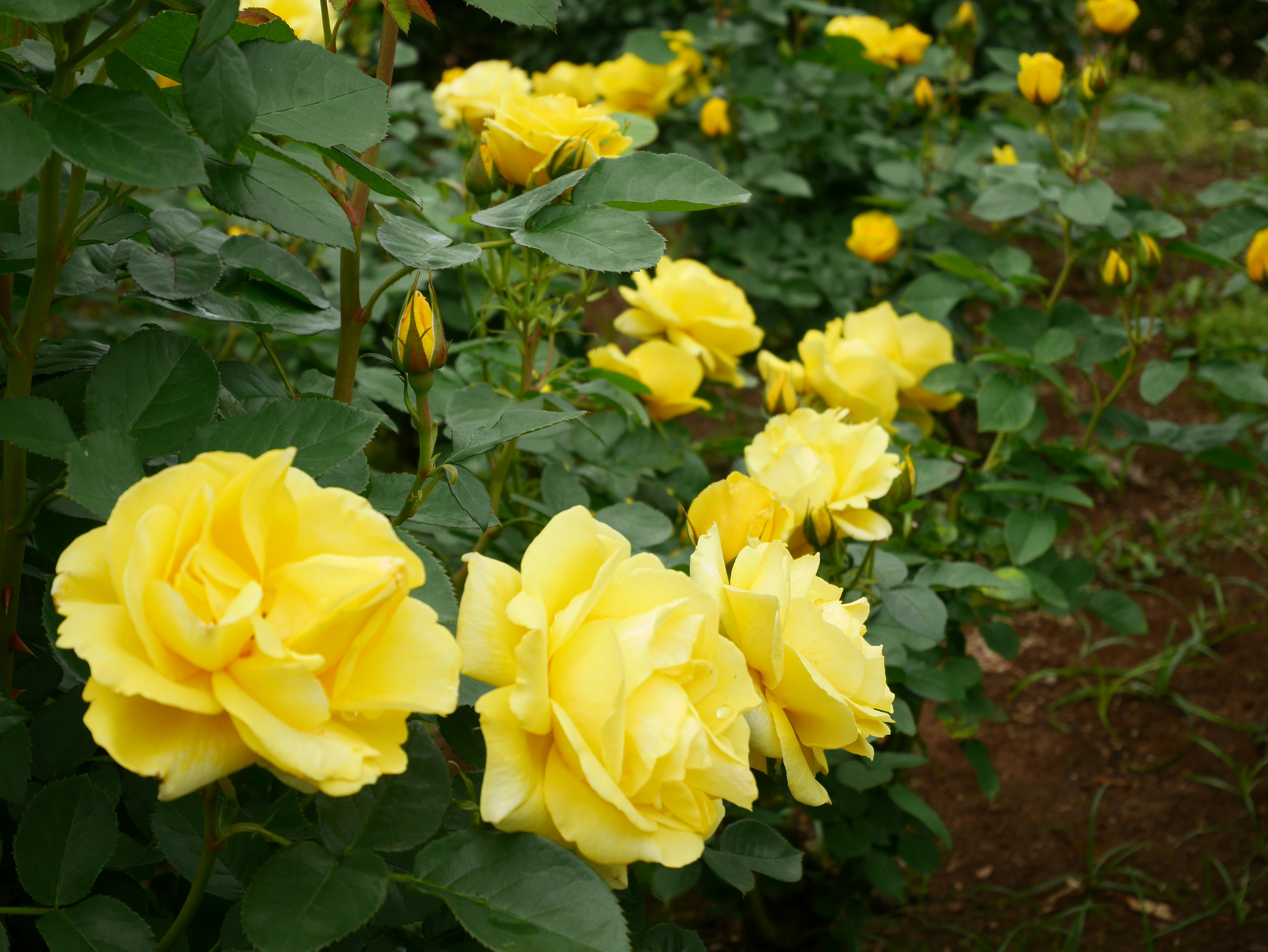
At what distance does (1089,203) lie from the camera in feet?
4.76

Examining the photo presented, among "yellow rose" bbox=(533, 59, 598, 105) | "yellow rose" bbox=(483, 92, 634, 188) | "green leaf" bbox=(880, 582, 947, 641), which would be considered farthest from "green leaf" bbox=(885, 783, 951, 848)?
"yellow rose" bbox=(533, 59, 598, 105)

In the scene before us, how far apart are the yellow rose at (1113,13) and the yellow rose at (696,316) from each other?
119 cm

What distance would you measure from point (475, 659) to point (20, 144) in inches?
11.8

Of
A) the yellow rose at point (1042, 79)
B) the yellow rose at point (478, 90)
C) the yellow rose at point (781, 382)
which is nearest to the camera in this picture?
the yellow rose at point (781, 382)

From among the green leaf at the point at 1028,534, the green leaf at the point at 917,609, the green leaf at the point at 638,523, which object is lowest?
the green leaf at the point at 1028,534

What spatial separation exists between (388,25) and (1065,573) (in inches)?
46.7

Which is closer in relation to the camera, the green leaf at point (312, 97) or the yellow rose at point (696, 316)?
the green leaf at point (312, 97)

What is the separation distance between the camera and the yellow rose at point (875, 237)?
1999 millimetres

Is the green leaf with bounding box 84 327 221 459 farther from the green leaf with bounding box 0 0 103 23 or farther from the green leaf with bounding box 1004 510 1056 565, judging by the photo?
the green leaf with bounding box 1004 510 1056 565

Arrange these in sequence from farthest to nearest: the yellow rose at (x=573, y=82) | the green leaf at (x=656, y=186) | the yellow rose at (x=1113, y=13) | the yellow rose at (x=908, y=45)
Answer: the yellow rose at (x=573, y=82), the yellow rose at (x=908, y=45), the yellow rose at (x=1113, y=13), the green leaf at (x=656, y=186)

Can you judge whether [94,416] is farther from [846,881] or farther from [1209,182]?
Result: [1209,182]

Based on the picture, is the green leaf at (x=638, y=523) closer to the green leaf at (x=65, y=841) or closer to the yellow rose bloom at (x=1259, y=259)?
the green leaf at (x=65, y=841)

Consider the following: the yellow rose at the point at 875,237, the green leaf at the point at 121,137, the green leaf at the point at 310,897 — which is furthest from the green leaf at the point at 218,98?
the yellow rose at the point at 875,237

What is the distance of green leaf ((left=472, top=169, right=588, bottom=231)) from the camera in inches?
24.4
